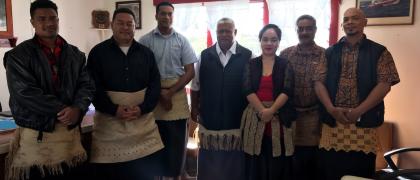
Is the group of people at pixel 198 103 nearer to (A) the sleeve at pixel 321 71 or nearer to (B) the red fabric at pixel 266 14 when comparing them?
(A) the sleeve at pixel 321 71

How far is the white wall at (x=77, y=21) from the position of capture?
375 cm

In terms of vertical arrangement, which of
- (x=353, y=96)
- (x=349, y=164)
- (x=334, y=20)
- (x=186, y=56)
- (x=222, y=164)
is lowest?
(x=222, y=164)

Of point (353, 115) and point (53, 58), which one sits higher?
point (53, 58)

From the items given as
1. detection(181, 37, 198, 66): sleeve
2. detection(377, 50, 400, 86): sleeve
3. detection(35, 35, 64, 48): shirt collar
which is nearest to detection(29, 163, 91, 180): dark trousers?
detection(35, 35, 64, 48): shirt collar

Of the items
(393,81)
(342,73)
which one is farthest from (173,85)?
(393,81)

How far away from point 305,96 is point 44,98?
1520 millimetres

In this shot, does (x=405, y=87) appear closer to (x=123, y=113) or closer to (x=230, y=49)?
(x=230, y=49)

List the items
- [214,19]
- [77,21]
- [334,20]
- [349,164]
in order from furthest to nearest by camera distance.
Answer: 1. [77,21]
2. [214,19]
3. [334,20]
4. [349,164]

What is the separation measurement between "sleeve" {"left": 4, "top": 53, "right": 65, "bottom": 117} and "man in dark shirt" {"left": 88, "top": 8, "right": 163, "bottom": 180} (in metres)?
0.36

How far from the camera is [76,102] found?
1.80 metres

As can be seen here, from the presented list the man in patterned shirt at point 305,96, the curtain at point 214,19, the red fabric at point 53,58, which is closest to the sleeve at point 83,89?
the red fabric at point 53,58

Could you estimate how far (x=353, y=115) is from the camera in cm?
201

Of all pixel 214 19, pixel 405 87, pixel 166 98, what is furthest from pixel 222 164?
pixel 214 19

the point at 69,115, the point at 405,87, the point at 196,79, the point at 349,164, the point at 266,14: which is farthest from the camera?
the point at 266,14
